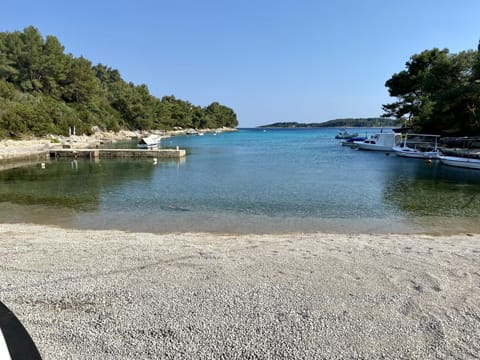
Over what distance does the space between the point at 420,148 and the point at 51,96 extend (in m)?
74.9

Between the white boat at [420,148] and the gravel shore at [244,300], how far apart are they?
35.4 metres

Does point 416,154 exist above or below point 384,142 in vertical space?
below

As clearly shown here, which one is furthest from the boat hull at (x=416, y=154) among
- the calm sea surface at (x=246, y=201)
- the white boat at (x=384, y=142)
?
the calm sea surface at (x=246, y=201)

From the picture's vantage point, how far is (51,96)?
75.9 metres

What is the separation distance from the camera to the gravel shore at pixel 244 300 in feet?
12.5

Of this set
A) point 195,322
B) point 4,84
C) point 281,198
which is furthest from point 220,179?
point 4,84

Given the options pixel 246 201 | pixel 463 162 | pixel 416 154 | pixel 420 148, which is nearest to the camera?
pixel 246 201

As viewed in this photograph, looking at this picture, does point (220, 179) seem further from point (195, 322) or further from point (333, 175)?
point (195, 322)

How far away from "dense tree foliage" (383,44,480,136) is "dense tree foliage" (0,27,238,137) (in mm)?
58881

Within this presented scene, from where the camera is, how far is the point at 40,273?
592 cm

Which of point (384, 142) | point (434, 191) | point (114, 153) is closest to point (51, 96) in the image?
point (114, 153)

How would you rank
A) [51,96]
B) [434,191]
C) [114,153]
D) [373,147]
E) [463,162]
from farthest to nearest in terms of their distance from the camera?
[51,96]
[373,147]
[114,153]
[463,162]
[434,191]

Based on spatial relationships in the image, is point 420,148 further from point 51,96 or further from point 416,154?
point 51,96

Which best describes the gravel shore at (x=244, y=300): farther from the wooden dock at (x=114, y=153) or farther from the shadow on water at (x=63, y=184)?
the wooden dock at (x=114, y=153)
